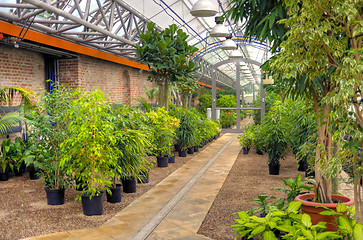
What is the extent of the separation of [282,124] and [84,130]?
405 cm

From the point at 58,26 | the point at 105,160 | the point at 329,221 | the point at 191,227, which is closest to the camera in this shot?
the point at 329,221

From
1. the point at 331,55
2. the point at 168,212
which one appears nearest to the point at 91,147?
the point at 168,212

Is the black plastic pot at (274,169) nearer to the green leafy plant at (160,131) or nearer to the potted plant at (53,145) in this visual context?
the green leafy plant at (160,131)

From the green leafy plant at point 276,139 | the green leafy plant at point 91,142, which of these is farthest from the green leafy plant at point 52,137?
the green leafy plant at point 276,139

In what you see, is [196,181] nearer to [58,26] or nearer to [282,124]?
[282,124]

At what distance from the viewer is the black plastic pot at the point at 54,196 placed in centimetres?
475

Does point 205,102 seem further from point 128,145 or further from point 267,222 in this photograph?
point 267,222

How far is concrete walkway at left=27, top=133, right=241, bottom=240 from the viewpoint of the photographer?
3766mm

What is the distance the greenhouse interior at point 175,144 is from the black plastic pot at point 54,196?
0.01 m

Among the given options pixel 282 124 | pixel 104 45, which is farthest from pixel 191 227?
pixel 104 45

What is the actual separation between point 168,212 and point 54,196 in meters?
1.53

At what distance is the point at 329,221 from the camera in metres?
3.24

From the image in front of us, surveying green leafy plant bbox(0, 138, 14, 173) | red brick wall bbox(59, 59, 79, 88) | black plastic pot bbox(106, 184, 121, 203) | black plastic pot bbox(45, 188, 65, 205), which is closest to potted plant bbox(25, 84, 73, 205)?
black plastic pot bbox(45, 188, 65, 205)

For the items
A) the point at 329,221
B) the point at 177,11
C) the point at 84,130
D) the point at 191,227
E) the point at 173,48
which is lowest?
the point at 191,227
